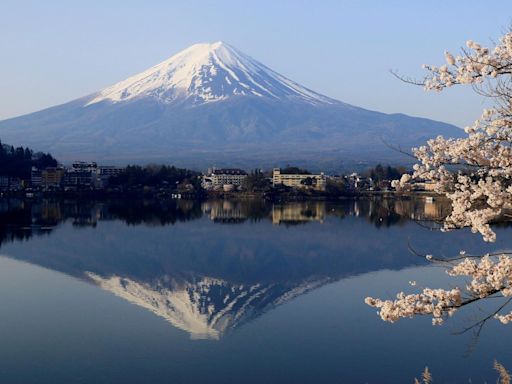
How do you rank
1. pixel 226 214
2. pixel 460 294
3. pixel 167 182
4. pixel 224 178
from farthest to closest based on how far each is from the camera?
pixel 224 178, pixel 167 182, pixel 226 214, pixel 460 294

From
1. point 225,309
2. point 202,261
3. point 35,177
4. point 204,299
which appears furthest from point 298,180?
point 225,309

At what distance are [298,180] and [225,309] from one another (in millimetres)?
30001

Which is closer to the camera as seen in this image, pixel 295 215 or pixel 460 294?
pixel 460 294

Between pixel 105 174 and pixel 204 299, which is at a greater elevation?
pixel 105 174

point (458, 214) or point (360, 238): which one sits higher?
point (458, 214)

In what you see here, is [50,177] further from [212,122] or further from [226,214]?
[212,122]

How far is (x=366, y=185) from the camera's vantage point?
3828 cm

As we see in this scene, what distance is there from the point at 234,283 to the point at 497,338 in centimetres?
456

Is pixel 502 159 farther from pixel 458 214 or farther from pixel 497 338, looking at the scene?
pixel 497 338

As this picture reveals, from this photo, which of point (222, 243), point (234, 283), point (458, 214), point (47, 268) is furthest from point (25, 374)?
point (222, 243)

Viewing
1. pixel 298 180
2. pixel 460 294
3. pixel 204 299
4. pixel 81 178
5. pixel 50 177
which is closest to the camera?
pixel 460 294

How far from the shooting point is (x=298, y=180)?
38594 millimetres

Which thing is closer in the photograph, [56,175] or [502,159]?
[502,159]

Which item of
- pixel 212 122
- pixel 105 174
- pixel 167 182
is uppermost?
pixel 212 122
